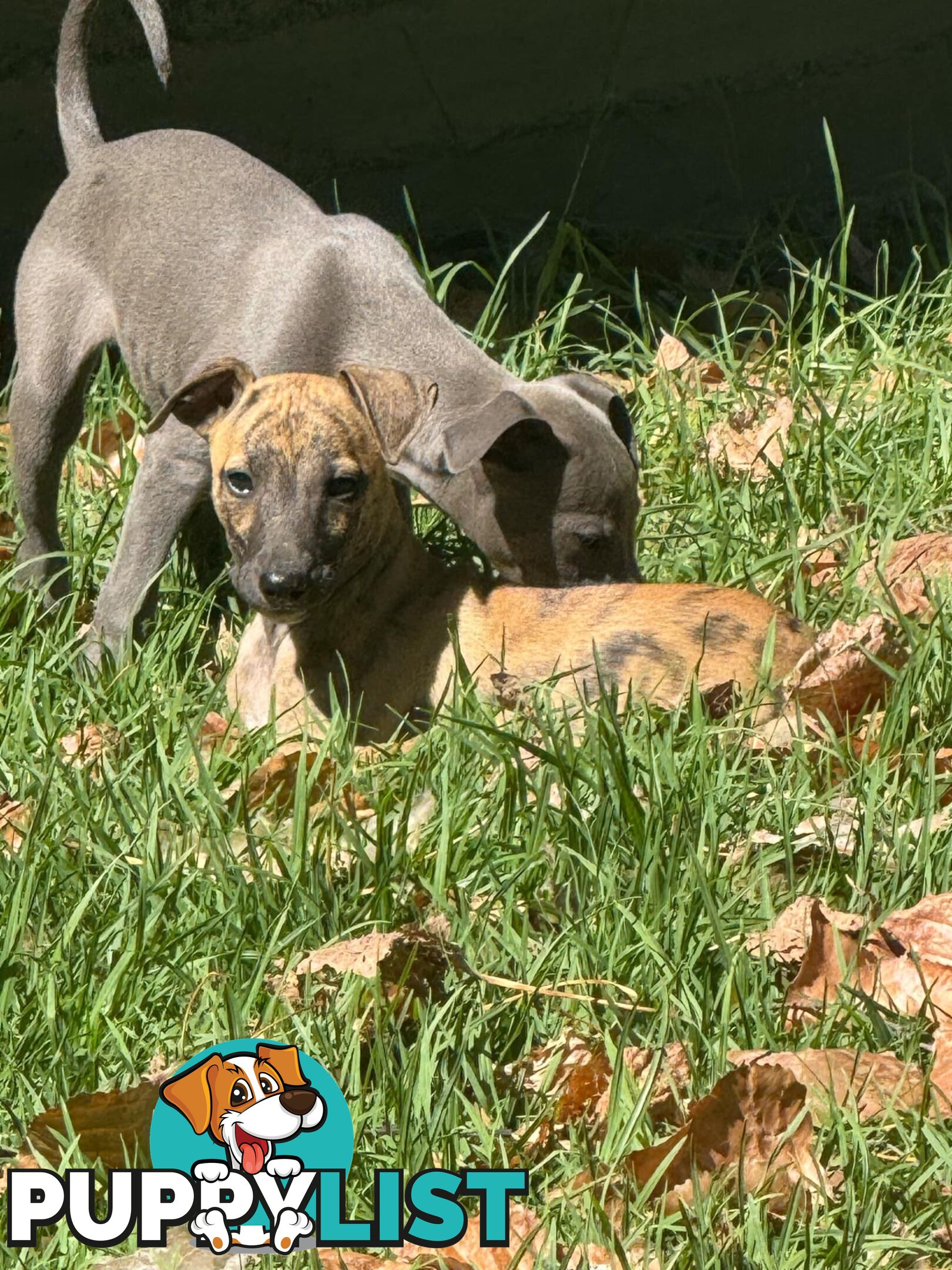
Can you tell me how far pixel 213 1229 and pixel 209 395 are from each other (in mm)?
2622

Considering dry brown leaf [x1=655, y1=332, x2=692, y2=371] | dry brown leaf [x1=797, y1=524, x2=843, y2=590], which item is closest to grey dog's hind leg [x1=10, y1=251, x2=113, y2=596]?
dry brown leaf [x1=655, y1=332, x2=692, y2=371]

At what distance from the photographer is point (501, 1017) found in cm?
324

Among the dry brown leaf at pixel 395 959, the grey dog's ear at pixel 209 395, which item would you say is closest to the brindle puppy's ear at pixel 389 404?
the grey dog's ear at pixel 209 395

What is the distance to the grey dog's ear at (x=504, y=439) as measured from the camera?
15.8 feet

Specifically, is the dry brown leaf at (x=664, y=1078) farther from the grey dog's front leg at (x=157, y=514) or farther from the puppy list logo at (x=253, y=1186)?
the grey dog's front leg at (x=157, y=514)

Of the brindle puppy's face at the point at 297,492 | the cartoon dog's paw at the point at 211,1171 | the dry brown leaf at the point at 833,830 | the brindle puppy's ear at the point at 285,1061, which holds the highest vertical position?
the brindle puppy's face at the point at 297,492

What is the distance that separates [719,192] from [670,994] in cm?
500

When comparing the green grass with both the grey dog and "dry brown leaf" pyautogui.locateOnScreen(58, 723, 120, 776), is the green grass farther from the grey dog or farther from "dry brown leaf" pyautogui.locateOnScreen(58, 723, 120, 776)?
the grey dog

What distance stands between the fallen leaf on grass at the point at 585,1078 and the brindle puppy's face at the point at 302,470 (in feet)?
5.09

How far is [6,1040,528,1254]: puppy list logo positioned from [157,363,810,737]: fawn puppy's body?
154cm

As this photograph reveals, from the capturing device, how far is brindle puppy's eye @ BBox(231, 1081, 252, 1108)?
285 cm

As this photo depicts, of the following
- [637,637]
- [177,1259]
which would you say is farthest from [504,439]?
[177,1259]

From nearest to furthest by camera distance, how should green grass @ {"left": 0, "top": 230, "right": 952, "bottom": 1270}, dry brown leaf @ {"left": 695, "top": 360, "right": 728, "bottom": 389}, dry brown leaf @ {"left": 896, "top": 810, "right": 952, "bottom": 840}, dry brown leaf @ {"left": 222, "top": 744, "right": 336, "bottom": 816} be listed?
green grass @ {"left": 0, "top": 230, "right": 952, "bottom": 1270}, dry brown leaf @ {"left": 896, "top": 810, "right": 952, "bottom": 840}, dry brown leaf @ {"left": 222, "top": 744, "right": 336, "bottom": 816}, dry brown leaf @ {"left": 695, "top": 360, "right": 728, "bottom": 389}

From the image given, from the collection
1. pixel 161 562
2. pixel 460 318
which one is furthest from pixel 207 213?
pixel 460 318
